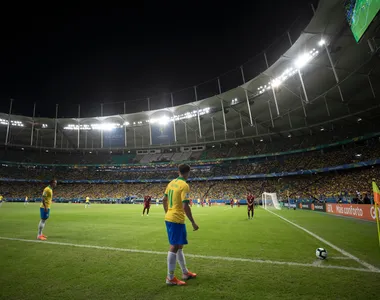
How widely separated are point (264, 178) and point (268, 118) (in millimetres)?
A: 14001

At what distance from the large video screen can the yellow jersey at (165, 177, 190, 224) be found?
1353 cm

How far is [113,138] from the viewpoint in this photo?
65.5m

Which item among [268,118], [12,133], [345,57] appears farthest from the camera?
[12,133]

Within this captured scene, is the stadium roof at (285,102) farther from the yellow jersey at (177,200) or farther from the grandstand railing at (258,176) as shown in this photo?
the yellow jersey at (177,200)

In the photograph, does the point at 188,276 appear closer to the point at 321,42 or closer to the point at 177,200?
the point at 177,200

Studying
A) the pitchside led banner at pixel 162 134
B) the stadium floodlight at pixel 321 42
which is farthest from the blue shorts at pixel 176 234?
the pitchside led banner at pixel 162 134

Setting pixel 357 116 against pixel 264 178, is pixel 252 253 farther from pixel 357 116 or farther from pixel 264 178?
pixel 264 178

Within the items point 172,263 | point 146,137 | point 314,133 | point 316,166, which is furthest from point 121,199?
point 172,263

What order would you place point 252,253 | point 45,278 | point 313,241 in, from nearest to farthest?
point 45,278
point 252,253
point 313,241

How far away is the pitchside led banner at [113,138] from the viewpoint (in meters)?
64.6

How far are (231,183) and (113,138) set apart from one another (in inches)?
1573

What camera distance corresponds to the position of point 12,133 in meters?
60.0

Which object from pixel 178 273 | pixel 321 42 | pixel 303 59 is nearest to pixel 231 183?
pixel 303 59

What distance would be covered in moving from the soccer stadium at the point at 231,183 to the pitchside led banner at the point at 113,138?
330 millimetres
